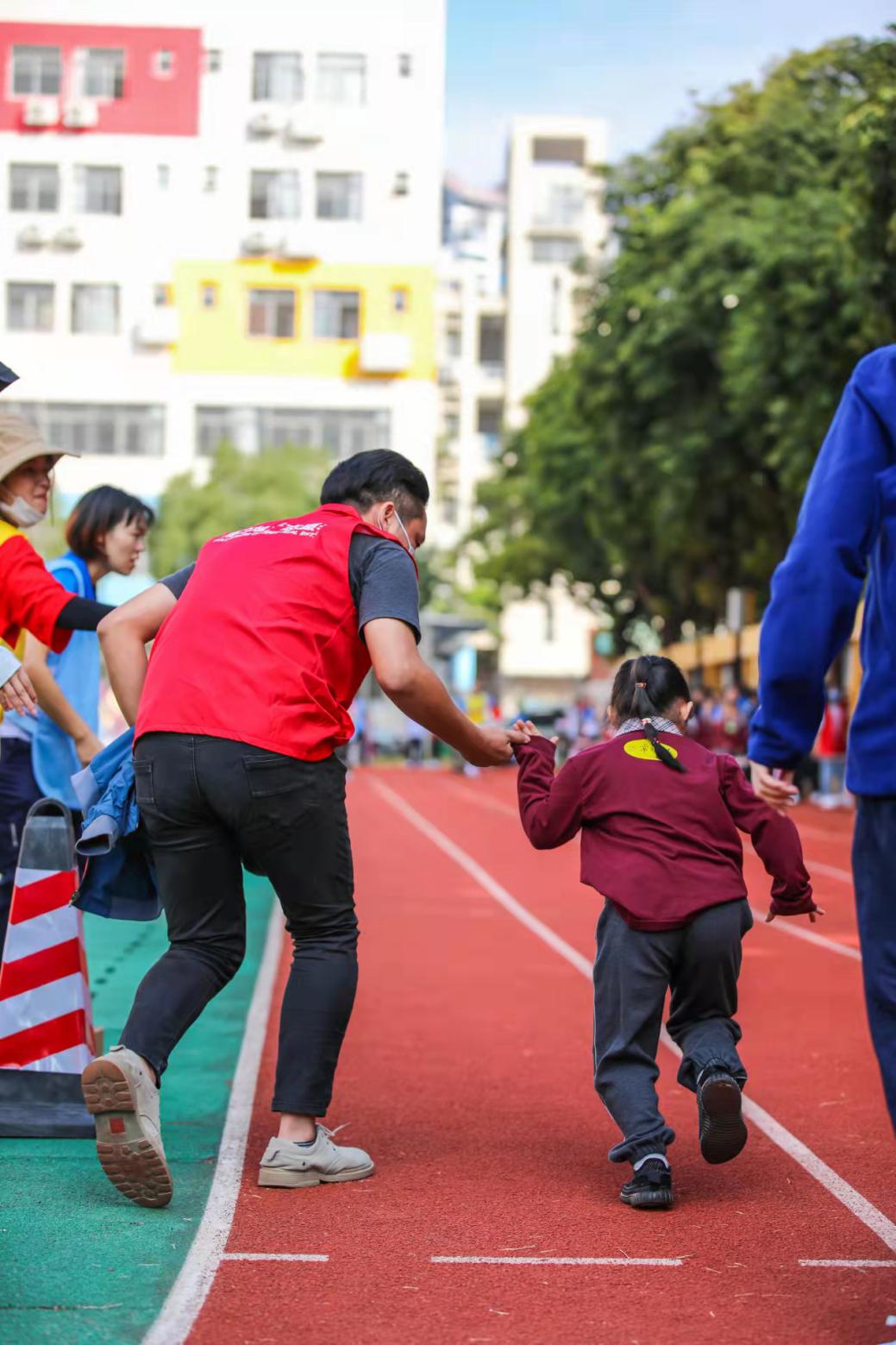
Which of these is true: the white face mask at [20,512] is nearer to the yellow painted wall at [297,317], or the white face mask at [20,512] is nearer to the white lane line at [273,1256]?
the white lane line at [273,1256]

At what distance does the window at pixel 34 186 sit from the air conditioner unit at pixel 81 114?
1.58 meters

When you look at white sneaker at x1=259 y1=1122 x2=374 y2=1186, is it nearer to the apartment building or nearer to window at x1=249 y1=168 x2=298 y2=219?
the apartment building

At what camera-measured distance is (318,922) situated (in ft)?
18.5

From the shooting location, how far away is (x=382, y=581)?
17.8 feet

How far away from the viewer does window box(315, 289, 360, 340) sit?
6169 centimetres

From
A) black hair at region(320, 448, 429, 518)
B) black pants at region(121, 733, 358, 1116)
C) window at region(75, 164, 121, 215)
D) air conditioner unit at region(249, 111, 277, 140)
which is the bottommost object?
black pants at region(121, 733, 358, 1116)

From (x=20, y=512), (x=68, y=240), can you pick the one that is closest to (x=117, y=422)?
(x=68, y=240)

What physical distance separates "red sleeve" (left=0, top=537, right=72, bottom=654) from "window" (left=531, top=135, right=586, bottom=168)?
93066 millimetres

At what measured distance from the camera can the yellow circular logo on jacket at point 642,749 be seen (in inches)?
230

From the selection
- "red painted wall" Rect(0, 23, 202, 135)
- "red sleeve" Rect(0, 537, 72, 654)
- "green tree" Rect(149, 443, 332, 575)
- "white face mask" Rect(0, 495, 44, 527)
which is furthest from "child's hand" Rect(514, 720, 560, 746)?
"red painted wall" Rect(0, 23, 202, 135)

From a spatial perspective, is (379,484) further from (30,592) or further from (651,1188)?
(651,1188)

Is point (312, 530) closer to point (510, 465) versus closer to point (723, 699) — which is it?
point (723, 699)

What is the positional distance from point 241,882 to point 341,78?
58.3m

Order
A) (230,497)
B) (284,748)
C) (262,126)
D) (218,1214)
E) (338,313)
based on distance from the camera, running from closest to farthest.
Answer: (218,1214) → (284,748) → (230,497) → (262,126) → (338,313)
